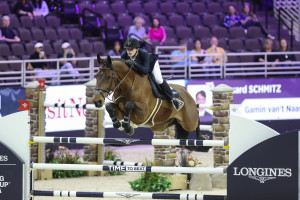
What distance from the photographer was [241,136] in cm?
716

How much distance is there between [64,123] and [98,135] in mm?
2352

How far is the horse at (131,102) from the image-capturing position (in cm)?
820

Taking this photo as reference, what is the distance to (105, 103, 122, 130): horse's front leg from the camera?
8344mm

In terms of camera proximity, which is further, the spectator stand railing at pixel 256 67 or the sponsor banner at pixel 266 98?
the spectator stand railing at pixel 256 67

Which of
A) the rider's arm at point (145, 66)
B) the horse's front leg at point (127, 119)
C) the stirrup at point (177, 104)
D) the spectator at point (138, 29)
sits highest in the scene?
the spectator at point (138, 29)

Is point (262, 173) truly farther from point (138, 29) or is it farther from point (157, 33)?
point (157, 33)

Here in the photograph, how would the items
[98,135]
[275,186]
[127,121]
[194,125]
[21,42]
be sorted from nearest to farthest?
[275,186] < [127,121] < [194,125] < [98,135] < [21,42]

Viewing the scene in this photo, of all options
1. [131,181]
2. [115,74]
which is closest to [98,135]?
[131,181]

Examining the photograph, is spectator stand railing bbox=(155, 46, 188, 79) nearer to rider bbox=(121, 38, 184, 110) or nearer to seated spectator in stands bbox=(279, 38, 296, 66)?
seated spectator in stands bbox=(279, 38, 296, 66)

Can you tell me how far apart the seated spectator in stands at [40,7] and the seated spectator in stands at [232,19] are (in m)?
4.84

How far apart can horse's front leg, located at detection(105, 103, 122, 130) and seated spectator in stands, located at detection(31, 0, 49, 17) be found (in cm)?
936

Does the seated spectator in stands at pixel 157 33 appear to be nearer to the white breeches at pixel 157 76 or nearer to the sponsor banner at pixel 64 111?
the sponsor banner at pixel 64 111

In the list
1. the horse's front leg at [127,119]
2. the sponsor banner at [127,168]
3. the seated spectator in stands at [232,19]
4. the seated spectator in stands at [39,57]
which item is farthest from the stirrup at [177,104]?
the seated spectator in stands at [232,19]

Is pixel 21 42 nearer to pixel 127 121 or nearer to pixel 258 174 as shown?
pixel 127 121
